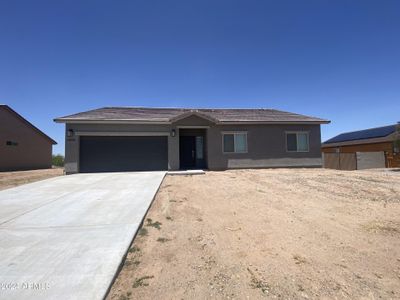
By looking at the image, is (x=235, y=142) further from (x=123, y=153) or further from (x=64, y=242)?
(x=64, y=242)

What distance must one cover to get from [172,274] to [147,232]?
1.60 metres

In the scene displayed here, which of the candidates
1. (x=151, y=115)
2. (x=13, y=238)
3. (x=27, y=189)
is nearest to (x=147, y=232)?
(x=13, y=238)

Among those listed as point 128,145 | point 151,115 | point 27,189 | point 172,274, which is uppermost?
point 151,115

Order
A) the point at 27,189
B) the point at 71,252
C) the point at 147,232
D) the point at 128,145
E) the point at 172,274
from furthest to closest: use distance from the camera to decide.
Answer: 1. the point at 128,145
2. the point at 27,189
3. the point at 147,232
4. the point at 71,252
5. the point at 172,274

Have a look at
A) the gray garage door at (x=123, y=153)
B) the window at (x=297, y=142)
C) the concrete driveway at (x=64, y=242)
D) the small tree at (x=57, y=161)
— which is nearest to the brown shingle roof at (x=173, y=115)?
the window at (x=297, y=142)

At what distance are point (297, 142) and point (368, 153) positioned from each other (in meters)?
8.03

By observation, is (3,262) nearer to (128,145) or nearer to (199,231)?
(199,231)

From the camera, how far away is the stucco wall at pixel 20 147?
2267cm

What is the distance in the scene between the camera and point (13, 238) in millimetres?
4426

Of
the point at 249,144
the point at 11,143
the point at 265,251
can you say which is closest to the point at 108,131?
the point at 249,144

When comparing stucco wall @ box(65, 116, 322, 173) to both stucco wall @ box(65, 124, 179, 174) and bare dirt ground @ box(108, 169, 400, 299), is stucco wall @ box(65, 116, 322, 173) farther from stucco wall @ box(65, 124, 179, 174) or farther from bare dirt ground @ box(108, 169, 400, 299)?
bare dirt ground @ box(108, 169, 400, 299)

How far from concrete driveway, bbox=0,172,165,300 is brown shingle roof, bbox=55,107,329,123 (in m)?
9.27

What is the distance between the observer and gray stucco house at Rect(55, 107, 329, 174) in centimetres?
1639

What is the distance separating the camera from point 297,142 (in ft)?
61.0
